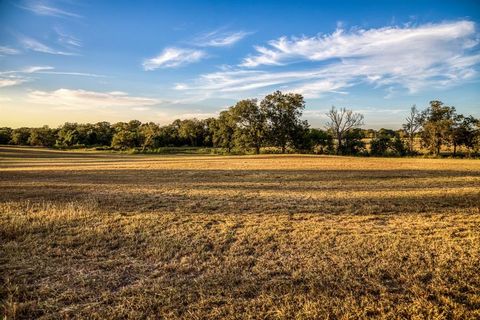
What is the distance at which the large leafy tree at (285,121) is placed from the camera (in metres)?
65.2

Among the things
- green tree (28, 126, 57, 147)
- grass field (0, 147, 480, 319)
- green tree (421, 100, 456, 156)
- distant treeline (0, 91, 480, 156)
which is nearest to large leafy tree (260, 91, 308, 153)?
distant treeline (0, 91, 480, 156)

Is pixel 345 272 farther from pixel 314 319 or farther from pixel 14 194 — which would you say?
pixel 14 194

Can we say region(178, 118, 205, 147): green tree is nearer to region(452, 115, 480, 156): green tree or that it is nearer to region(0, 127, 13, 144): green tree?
region(0, 127, 13, 144): green tree

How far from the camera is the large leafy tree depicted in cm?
6525

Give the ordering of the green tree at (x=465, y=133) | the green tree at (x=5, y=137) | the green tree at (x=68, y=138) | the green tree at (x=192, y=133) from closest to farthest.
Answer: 1. the green tree at (x=465, y=133)
2. the green tree at (x=68, y=138)
3. the green tree at (x=5, y=137)
4. the green tree at (x=192, y=133)

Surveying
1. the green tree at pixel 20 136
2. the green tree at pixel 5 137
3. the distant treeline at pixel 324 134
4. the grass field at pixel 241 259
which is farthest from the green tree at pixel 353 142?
the green tree at pixel 5 137

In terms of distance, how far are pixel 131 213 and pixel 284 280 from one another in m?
6.98

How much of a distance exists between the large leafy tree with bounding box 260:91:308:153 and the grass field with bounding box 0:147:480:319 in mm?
53317

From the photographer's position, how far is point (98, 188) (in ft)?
54.0

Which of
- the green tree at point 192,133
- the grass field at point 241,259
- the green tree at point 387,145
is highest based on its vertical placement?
the green tree at point 192,133

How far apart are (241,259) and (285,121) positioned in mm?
60866

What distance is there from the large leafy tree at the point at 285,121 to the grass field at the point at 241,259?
53.3 m

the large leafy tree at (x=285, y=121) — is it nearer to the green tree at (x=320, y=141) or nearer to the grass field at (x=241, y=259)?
the green tree at (x=320, y=141)

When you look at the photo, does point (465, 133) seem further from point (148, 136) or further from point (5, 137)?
point (5, 137)
